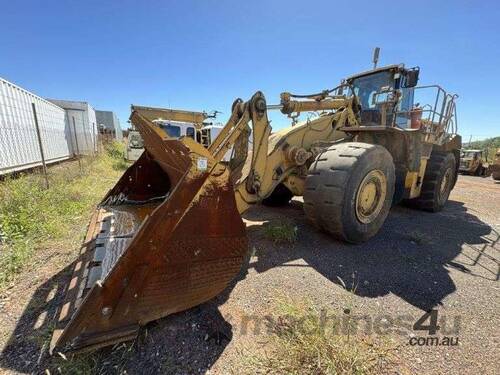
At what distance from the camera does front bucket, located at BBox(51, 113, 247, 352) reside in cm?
155

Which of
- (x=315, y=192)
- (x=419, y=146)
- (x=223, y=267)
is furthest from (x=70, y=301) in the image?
(x=419, y=146)

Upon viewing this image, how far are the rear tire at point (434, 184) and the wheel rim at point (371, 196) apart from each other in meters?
2.51

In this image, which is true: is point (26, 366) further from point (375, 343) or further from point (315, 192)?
point (315, 192)

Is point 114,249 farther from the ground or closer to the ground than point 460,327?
farther from the ground

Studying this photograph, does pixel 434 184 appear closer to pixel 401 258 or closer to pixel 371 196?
pixel 371 196

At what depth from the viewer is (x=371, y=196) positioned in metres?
3.66

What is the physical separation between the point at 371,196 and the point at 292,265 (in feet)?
5.01

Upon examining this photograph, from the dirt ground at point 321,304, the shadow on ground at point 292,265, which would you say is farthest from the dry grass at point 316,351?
the shadow on ground at point 292,265

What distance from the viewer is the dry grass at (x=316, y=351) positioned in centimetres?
165

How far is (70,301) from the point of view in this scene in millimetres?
1893

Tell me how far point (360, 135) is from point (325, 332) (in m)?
3.46

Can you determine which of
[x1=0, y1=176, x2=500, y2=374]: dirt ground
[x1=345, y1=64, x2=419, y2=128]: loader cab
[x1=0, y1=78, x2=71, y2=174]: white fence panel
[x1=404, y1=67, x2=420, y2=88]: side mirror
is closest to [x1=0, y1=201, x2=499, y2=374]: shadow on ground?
[x1=0, y1=176, x2=500, y2=374]: dirt ground

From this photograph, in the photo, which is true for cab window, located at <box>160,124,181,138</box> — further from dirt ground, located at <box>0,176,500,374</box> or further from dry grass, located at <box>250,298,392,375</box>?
dry grass, located at <box>250,298,392,375</box>

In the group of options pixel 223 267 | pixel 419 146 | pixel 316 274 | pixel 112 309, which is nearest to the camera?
pixel 112 309
